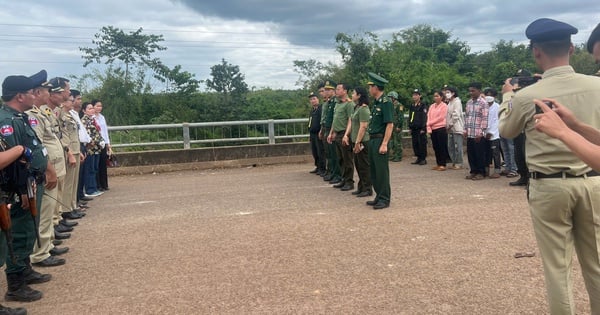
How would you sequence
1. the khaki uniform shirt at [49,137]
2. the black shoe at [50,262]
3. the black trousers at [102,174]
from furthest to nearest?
the black trousers at [102,174] → the khaki uniform shirt at [49,137] → the black shoe at [50,262]

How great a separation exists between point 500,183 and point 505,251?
4087mm

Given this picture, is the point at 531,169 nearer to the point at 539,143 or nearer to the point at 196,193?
the point at 539,143

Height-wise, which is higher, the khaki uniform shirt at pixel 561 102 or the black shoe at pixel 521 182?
the khaki uniform shirt at pixel 561 102

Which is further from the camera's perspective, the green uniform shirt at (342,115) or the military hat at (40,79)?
the green uniform shirt at (342,115)

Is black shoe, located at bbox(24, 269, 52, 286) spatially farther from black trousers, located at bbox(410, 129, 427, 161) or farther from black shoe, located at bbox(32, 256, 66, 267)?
black trousers, located at bbox(410, 129, 427, 161)

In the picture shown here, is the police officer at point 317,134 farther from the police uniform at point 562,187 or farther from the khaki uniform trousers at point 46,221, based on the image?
the police uniform at point 562,187

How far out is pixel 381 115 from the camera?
6645 mm

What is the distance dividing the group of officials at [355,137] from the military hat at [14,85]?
442 cm

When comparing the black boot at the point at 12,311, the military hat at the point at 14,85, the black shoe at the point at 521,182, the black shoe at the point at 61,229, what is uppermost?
the military hat at the point at 14,85

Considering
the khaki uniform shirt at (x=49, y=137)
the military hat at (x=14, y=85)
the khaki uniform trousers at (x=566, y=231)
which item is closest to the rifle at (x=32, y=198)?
the military hat at (x=14, y=85)

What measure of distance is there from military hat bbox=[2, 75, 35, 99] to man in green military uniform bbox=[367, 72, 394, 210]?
174 inches

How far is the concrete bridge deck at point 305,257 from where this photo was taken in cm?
353

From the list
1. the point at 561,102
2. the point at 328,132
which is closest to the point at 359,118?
the point at 328,132

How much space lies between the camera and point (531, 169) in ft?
8.79
